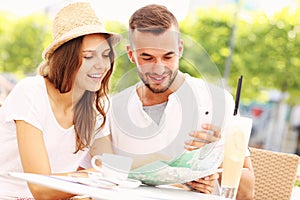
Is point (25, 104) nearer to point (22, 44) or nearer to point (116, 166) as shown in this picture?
point (116, 166)

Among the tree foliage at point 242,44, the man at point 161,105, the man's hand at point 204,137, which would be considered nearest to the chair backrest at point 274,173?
the man at point 161,105

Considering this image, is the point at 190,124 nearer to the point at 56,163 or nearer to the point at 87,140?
the point at 87,140

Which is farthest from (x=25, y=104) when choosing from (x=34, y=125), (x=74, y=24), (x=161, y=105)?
(x=161, y=105)

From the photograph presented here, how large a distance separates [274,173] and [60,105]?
3.01 feet

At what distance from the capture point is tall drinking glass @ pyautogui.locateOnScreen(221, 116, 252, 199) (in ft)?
4.80

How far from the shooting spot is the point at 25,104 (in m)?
1.71

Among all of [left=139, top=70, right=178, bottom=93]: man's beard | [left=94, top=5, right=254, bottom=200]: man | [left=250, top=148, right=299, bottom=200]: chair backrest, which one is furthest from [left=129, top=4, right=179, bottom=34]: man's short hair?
[left=250, top=148, right=299, bottom=200]: chair backrest

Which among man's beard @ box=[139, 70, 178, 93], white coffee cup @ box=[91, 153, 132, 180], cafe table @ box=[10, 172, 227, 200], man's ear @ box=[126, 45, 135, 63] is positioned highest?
man's ear @ box=[126, 45, 135, 63]

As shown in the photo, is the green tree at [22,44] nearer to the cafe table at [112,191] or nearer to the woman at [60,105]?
the woman at [60,105]

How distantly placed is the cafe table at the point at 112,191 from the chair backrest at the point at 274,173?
84 cm

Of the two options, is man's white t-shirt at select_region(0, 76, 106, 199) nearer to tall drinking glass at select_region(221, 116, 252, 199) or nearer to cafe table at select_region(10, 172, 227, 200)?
cafe table at select_region(10, 172, 227, 200)

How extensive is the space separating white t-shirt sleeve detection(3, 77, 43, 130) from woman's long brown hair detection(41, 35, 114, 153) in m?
0.08

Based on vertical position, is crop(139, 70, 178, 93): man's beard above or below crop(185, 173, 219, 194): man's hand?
above

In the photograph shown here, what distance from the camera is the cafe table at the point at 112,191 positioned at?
1.22 meters
